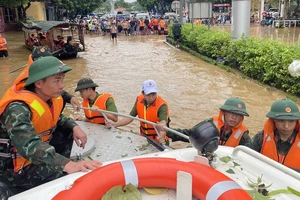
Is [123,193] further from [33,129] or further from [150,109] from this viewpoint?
[150,109]

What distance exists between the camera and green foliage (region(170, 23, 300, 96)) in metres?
8.16

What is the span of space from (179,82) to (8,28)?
23884 mm

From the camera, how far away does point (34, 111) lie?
6.96ft

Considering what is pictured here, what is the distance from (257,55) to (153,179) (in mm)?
8662

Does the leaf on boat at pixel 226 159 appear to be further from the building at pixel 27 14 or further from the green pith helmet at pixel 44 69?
the building at pixel 27 14

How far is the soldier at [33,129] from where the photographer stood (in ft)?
6.23

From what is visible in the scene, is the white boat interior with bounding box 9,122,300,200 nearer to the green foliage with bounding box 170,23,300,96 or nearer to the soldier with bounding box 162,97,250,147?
the soldier with bounding box 162,97,250,147

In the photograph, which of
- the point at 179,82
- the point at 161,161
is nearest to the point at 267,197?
the point at 161,161

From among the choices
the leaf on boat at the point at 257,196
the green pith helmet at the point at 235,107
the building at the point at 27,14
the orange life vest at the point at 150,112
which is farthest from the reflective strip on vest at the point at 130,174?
the building at the point at 27,14

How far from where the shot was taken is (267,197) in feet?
5.71

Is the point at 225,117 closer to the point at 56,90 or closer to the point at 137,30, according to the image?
the point at 56,90

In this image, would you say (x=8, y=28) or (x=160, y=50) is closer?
(x=160, y=50)

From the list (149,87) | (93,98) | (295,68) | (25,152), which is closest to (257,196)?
(25,152)

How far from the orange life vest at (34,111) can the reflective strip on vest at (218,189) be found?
120 centimetres
